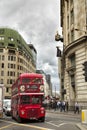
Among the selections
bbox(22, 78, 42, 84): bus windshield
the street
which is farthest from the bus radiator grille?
bbox(22, 78, 42, 84): bus windshield

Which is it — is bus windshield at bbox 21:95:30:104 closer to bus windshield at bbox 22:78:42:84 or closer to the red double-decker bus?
the red double-decker bus

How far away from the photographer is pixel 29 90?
2642 cm

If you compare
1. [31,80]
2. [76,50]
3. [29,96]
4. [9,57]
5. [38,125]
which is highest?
[9,57]

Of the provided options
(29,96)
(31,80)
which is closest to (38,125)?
(29,96)

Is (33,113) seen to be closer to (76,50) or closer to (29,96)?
(29,96)

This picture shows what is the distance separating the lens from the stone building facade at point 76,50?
47.3 metres

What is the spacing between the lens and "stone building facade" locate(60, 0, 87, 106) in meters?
47.3

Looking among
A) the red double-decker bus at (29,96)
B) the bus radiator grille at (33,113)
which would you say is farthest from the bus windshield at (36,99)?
the bus radiator grille at (33,113)

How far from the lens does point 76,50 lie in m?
49.8

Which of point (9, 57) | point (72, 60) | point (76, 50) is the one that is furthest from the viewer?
point (9, 57)

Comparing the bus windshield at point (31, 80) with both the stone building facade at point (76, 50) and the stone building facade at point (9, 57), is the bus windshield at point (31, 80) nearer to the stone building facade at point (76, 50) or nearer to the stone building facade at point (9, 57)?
the stone building facade at point (76, 50)

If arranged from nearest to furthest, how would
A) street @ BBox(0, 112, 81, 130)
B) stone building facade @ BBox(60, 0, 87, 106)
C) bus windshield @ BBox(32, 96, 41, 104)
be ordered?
street @ BBox(0, 112, 81, 130), bus windshield @ BBox(32, 96, 41, 104), stone building facade @ BBox(60, 0, 87, 106)

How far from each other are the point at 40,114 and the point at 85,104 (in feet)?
66.7

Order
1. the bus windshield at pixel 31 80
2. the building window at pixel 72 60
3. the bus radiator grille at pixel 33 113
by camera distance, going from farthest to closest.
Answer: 1. the building window at pixel 72 60
2. the bus radiator grille at pixel 33 113
3. the bus windshield at pixel 31 80
